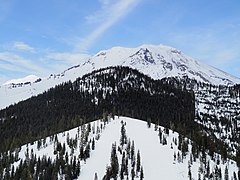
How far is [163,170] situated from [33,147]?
223 feet

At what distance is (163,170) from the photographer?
9300cm

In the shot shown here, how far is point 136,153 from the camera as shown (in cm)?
10294

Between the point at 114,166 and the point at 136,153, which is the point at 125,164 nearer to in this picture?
the point at 114,166

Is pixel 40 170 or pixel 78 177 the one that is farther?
pixel 40 170

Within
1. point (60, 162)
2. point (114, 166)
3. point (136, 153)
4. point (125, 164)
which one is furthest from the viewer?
point (136, 153)

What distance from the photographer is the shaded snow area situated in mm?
92062

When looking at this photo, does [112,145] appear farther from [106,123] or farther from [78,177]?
[106,123]

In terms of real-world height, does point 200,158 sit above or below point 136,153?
below

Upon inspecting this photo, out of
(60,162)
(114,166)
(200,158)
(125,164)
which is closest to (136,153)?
(125,164)

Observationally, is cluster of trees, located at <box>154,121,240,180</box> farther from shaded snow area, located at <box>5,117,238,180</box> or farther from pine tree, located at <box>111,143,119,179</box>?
pine tree, located at <box>111,143,119,179</box>

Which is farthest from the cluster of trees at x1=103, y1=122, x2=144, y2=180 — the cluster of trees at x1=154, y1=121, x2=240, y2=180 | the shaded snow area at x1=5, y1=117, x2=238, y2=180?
the cluster of trees at x1=154, y1=121, x2=240, y2=180

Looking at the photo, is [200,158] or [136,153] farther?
[136,153]

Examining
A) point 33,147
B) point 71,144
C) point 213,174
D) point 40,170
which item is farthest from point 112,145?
point 33,147

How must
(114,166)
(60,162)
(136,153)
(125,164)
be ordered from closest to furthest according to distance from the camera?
(114,166)
(125,164)
(60,162)
(136,153)
